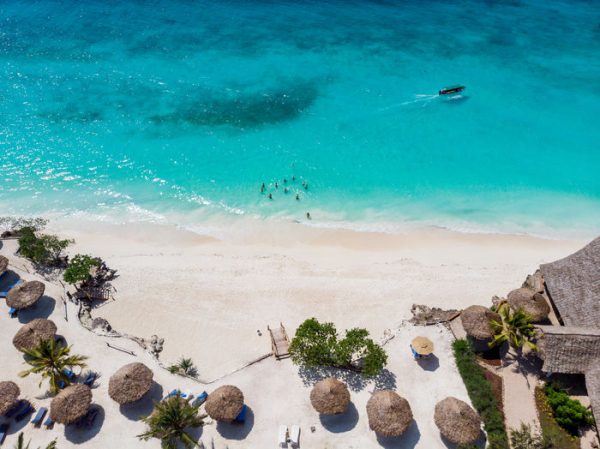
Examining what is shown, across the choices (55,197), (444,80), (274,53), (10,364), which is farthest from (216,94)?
(10,364)

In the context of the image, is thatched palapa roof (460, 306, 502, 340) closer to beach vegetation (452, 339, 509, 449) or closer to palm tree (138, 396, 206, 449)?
beach vegetation (452, 339, 509, 449)

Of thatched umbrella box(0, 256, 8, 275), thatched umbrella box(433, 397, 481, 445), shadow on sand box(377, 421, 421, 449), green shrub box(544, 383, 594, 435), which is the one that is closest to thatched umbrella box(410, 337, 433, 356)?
thatched umbrella box(433, 397, 481, 445)

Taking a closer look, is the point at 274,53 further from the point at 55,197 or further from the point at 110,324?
the point at 110,324

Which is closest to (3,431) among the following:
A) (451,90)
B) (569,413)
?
(569,413)

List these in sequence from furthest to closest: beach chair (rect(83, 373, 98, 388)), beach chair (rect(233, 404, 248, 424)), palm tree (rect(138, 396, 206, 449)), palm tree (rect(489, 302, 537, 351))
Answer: beach chair (rect(83, 373, 98, 388)) → palm tree (rect(489, 302, 537, 351)) → beach chair (rect(233, 404, 248, 424)) → palm tree (rect(138, 396, 206, 449))

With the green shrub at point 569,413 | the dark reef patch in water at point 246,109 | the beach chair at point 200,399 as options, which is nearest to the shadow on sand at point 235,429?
the beach chair at point 200,399

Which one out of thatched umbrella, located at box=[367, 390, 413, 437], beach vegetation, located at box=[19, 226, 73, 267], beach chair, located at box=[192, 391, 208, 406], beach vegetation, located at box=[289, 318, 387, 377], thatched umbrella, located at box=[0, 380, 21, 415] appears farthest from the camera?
beach vegetation, located at box=[19, 226, 73, 267]
